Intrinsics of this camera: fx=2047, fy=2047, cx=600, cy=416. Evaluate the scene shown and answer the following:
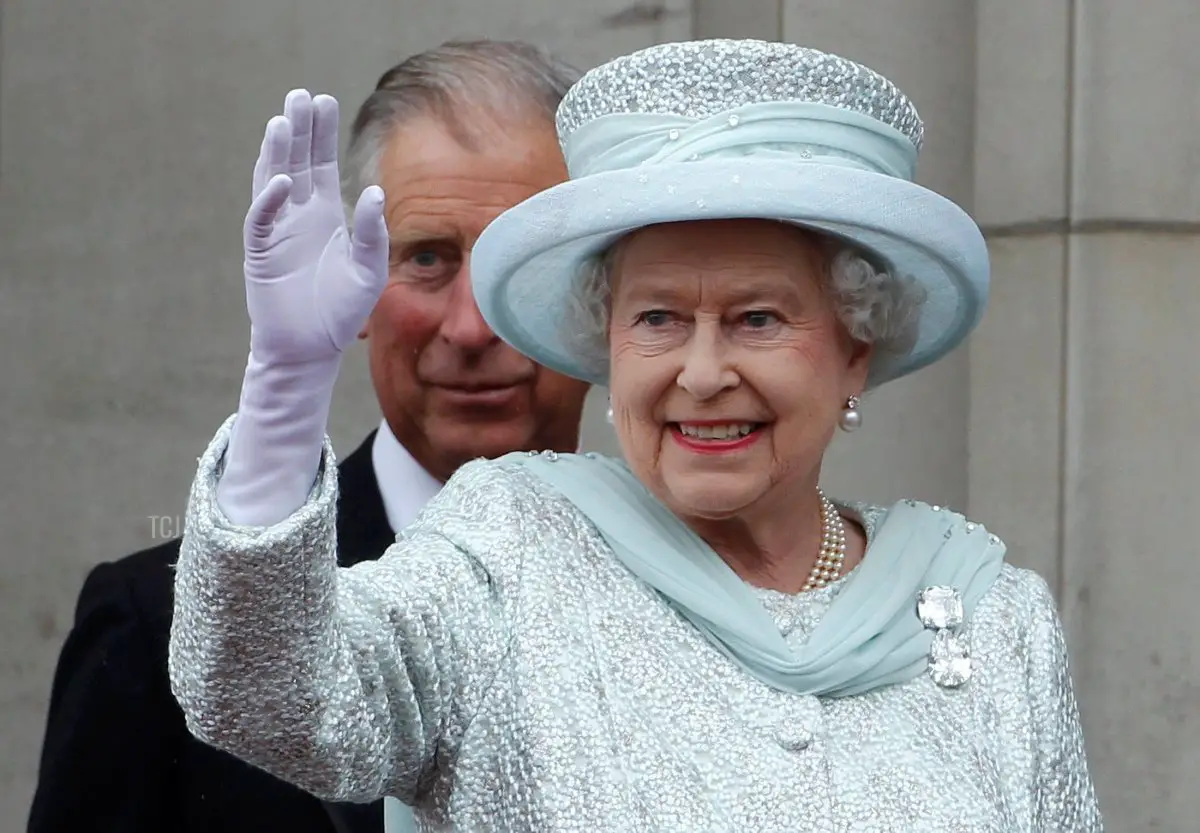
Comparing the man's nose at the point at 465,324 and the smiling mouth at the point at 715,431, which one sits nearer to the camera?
the smiling mouth at the point at 715,431

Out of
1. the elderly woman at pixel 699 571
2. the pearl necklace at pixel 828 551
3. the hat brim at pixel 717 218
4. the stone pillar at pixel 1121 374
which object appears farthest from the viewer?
the stone pillar at pixel 1121 374

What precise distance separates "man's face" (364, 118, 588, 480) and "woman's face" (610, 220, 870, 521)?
53 centimetres

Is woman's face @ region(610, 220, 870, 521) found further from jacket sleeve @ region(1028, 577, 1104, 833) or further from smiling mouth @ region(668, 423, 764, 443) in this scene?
jacket sleeve @ region(1028, 577, 1104, 833)

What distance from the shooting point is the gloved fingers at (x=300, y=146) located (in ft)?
5.62

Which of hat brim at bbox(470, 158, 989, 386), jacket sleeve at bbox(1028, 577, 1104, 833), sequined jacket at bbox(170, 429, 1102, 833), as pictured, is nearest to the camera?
sequined jacket at bbox(170, 429, 1102, 833)

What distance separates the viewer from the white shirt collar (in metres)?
2.89

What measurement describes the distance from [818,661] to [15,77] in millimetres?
3090

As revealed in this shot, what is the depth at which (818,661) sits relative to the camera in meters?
2.22

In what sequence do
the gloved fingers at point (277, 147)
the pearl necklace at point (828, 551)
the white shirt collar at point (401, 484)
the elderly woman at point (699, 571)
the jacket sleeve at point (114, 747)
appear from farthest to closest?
the white shirt collar at point (401, 484) → the jacket sleeve at point (114, 747) → the pearl necklace at point (828, 551) → the elderly woman at point (699, 571) → the gloved fingers at point (277, 147)

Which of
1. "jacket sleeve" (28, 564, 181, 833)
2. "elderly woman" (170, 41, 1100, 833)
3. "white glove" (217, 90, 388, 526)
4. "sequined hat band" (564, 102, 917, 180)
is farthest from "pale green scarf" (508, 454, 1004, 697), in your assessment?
"jacket sleeve" (28, 564, 181, 833)

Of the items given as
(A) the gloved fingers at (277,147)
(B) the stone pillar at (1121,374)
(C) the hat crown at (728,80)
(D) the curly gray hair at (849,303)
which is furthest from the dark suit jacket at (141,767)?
(B) the stone pillar at (1121,374)

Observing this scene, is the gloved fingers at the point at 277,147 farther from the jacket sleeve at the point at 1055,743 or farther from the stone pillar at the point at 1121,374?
the stone pillar at the point at 1121,374

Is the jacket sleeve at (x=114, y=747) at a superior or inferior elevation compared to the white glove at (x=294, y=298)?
inferior

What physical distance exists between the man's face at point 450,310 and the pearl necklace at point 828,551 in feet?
1.72
